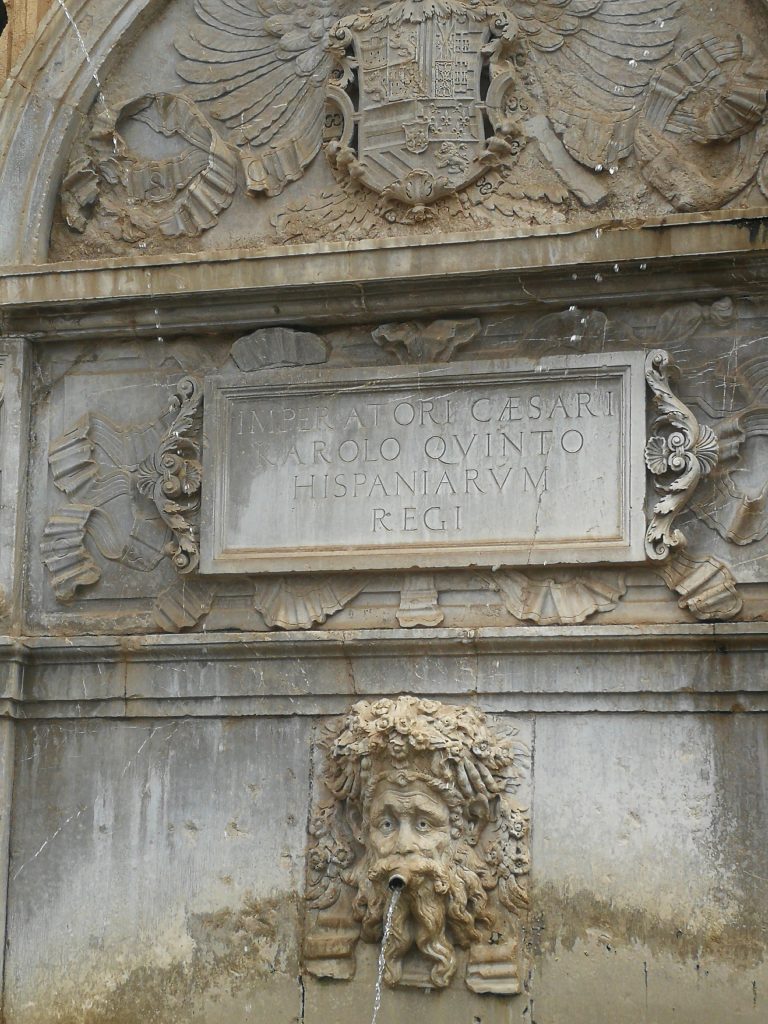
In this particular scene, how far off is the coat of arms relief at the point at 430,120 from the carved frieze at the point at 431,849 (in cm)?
191

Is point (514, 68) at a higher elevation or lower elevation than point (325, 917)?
higher

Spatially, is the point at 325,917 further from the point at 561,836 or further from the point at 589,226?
the point at 589,226

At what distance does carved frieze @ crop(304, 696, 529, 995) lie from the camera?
634 cm

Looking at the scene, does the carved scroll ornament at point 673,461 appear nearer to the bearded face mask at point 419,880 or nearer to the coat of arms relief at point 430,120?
the coat of arms relief at point 430,120

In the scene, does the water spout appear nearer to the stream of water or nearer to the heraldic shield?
the stream of water

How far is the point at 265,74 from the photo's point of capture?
283 inches

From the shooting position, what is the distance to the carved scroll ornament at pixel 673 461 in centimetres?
642

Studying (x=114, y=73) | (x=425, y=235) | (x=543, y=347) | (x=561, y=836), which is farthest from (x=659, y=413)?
(x=114, y=73)

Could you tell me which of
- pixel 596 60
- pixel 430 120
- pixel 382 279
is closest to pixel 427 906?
pixel 382 279

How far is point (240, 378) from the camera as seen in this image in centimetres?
700

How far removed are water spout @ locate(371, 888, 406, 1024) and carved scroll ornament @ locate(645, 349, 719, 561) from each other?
1420mm

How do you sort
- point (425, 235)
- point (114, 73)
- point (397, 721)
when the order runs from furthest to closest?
point (114, 73)
point (425, 235)
point (397, 721)

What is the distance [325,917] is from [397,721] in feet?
2.59

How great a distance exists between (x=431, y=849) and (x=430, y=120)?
265 cm
